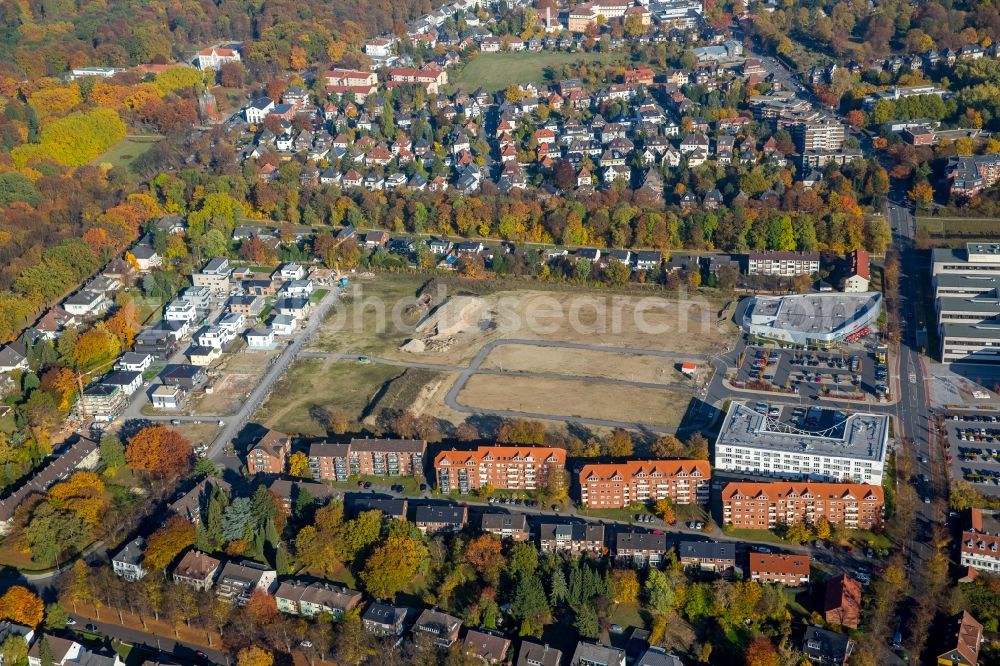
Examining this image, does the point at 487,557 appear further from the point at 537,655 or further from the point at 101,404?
the point at 101,404

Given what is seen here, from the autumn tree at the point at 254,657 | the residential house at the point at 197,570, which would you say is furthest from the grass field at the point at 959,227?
the autumn tree at the point at 254,657

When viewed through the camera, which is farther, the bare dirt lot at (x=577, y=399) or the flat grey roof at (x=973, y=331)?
the flat grey roof at (x=973, y=331)

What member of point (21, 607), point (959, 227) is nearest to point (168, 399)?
point (21, 607)

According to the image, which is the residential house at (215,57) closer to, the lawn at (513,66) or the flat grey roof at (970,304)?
the lawn at (513,66)

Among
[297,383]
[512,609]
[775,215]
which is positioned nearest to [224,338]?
[297,383]

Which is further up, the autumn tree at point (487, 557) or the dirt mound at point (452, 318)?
the dirt mound at point (452, 318)

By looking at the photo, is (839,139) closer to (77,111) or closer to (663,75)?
(663,75)
